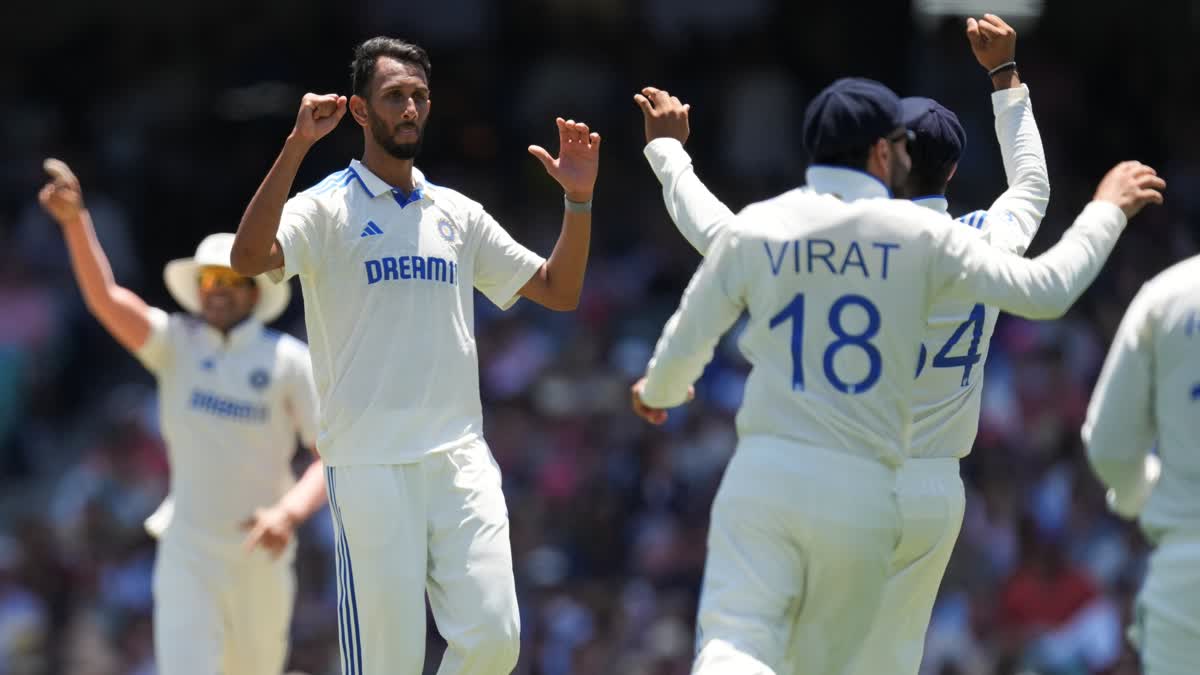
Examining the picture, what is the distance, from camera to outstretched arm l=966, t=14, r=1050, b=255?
277 inches

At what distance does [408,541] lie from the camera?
21.7ft

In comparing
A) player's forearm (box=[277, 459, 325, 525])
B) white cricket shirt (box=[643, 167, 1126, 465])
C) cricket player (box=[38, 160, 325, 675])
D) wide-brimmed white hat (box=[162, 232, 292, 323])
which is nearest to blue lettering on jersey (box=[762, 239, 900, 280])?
white cricket shirt (box=[643, 167, 1126, 465])

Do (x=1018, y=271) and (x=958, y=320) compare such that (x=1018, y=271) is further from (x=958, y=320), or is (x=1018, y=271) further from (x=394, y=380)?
(x=394, y=380)

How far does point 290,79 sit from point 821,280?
35.9ft

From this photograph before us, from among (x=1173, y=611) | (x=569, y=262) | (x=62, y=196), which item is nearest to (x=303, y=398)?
(x=62, y=196)

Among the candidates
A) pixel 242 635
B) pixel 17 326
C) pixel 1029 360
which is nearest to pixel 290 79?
pixel 17 326

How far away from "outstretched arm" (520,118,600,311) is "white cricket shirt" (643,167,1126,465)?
1.45 metres

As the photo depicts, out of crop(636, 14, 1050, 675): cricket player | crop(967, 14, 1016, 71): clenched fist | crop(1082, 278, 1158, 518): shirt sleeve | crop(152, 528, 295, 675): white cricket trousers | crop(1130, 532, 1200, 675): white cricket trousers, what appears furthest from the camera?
crop(152, 528, 295, 675): white cricket trousers

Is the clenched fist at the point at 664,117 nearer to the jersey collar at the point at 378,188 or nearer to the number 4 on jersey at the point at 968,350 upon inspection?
the jersey collar at the point at 378,188

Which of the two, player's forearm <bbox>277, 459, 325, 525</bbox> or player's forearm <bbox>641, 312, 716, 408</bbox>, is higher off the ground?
player's forearm <bbox>641, 312, 716, 408</bbox>

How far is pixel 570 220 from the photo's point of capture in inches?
285

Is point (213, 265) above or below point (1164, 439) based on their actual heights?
above

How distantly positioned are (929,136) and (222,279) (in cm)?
359

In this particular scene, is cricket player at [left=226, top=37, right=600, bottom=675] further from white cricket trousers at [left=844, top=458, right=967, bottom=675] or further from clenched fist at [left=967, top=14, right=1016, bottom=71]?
clenched fist at [left=967, top=14, right=1016, bottom=71]
